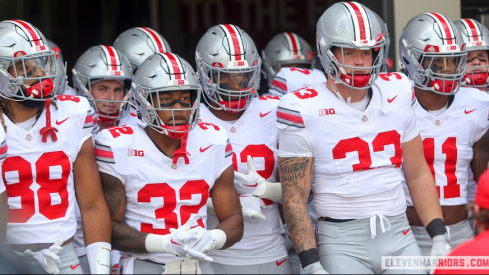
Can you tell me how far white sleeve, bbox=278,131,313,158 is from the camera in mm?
4070

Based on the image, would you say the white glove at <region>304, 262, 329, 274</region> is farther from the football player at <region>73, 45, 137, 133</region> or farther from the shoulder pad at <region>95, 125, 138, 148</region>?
the football player at <region>73, 45, 137, 133</region>

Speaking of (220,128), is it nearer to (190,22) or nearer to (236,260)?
(236,260)

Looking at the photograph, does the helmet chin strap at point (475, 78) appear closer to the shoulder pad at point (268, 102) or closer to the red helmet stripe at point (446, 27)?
the red helmet stripe at point (446, 27)

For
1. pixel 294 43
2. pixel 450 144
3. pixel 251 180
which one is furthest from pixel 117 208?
pixel 294 43

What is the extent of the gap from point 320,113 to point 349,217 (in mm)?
488

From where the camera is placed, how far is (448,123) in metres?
4.70

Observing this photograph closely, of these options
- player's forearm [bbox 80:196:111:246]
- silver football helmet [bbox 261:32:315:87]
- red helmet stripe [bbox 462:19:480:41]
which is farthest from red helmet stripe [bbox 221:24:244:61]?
red helmet stripe [bbox 462:19:480:41]

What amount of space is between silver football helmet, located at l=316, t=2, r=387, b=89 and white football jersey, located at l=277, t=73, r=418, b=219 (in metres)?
0.13

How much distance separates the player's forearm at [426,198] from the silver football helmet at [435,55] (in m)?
0.60

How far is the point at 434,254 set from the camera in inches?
159

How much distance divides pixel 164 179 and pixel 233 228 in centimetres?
39

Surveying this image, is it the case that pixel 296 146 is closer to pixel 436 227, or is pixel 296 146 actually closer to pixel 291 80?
pixel 436 227

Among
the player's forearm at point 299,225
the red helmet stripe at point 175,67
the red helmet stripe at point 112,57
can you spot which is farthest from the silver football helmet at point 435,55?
the red helmet stripe at point 112,57

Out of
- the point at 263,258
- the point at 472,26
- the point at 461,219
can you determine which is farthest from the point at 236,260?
the point at 472,26
